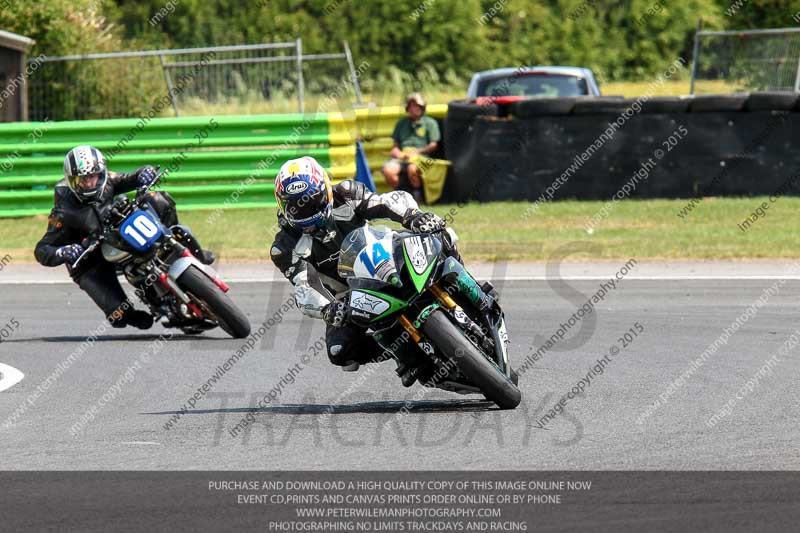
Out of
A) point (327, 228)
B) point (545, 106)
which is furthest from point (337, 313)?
point (545, 106)

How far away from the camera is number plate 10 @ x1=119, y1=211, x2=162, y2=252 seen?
998 cm

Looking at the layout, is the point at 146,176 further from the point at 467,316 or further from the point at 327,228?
the point at 467,316

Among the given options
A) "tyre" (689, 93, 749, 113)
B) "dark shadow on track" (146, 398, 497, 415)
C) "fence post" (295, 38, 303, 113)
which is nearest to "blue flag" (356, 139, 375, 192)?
"fence post" (295, 38, 303, 113)

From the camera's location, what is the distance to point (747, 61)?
68.0 ft

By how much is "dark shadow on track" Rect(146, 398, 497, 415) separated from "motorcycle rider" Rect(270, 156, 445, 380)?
24 cm

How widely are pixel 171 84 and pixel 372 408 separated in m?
14.3

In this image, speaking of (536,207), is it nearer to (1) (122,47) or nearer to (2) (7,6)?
(2) (7,6)

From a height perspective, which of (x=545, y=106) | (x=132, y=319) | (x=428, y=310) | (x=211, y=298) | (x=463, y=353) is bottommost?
(x=132, y=319)

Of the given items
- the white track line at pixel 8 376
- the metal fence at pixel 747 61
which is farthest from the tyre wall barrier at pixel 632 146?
the white track line at pixel 8 376

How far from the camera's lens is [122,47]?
27.5 meters

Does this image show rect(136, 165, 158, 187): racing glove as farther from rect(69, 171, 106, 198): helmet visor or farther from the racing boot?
the racing boot

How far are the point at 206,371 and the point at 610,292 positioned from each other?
435cm

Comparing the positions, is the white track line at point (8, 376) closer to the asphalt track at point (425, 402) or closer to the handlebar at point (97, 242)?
the asphalt track at point (425, 402)
